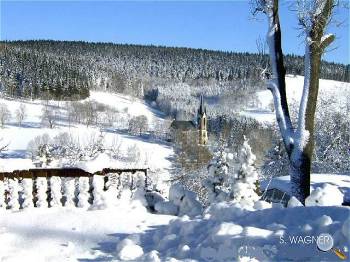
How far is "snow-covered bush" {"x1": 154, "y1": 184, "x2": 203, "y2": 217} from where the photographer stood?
29.6 feet

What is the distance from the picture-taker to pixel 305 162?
9.04 metres

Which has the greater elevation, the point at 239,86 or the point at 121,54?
the point at 121,54

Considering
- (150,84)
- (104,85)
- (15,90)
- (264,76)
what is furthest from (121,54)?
(264,76)

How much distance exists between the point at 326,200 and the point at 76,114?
117219 millimetres

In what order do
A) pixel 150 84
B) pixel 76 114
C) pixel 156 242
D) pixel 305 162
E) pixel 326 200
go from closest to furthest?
pixel 156 242 → pixel 326 200 → pixel 305 162 → pixel 76 114 → pixel 150 84

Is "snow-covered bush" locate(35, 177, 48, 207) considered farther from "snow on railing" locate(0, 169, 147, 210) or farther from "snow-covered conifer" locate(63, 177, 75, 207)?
"snow-covered conifer" locate(63, 177, 75, 207)

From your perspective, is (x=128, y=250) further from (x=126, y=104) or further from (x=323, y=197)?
(x=126, y=104)

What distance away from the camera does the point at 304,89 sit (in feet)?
30.0

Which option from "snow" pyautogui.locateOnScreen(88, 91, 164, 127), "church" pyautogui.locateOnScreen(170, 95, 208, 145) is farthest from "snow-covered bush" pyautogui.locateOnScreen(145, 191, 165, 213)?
"snow" pyautogui.locateOnScreen(88, 91, 164, 127)

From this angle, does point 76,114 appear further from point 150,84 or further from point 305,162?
point 305,162

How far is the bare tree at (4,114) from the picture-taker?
103581mm

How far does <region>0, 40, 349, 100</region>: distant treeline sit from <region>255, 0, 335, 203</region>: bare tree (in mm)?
88710

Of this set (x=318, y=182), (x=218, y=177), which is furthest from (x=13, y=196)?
(x=318, y=182)

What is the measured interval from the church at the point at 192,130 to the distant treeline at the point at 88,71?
2262cm
